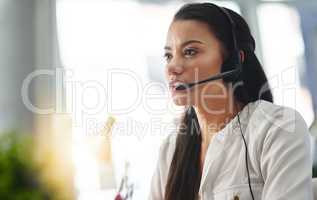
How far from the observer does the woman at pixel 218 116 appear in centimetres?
92

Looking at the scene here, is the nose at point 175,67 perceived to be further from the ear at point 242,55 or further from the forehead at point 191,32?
the ear at point 242,55

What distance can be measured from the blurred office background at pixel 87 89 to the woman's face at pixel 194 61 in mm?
628

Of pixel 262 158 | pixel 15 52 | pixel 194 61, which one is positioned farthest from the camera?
pixel 15 52

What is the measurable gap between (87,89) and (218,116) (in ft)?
2.52

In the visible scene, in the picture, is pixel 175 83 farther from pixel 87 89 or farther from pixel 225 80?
pixel 87 89

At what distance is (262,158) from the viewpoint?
0.90 metres

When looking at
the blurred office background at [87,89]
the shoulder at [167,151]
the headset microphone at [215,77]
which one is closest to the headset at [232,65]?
the headset microphone at [215,77]

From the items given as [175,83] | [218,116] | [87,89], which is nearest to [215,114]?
[218,116]

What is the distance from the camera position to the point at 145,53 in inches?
69.9

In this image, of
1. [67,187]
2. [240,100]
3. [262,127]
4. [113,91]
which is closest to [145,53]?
[113,91]

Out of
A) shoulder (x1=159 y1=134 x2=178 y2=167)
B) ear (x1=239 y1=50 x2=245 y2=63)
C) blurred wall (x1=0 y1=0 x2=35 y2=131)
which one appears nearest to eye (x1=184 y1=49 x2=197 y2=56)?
ear (x1=239 y1=50 x2=245 y2=63)

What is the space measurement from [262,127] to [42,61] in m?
1.05

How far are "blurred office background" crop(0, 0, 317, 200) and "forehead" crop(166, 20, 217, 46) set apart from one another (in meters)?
0.68

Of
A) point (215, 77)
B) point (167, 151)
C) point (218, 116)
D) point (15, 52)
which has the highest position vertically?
point (15, 52)
